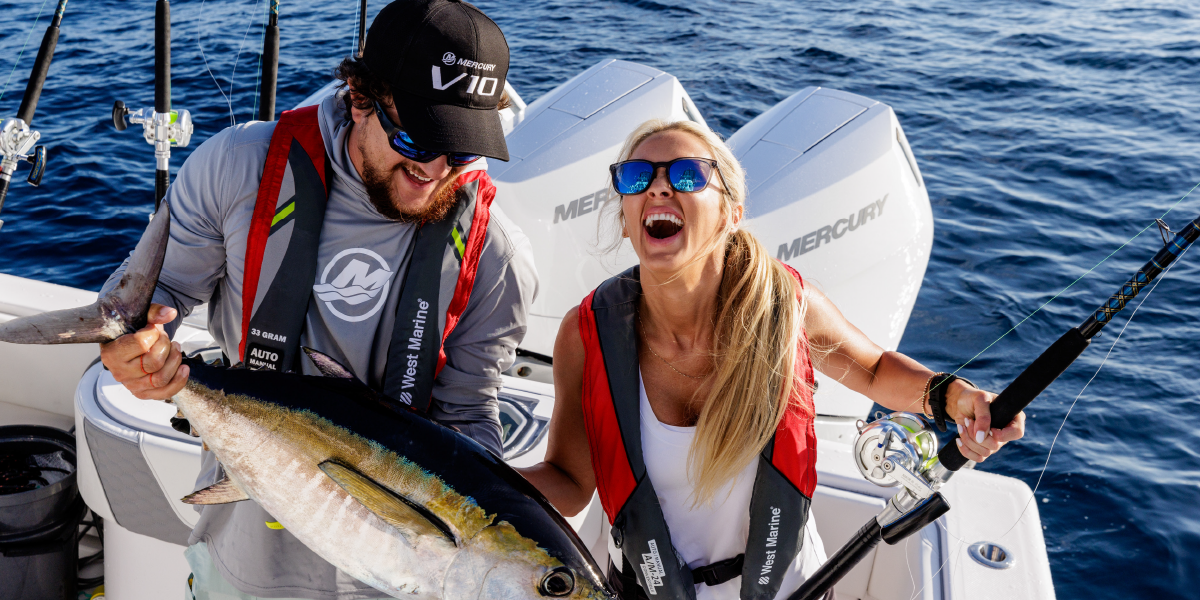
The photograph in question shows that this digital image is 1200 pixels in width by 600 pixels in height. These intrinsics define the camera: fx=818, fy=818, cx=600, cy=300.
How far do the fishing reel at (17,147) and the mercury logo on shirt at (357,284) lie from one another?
226cm

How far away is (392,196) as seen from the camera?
5.69 ft

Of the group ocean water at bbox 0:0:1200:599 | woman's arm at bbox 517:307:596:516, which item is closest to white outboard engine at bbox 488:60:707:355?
woman's arm at bbox 517:307:596:516

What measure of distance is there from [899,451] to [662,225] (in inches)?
31.1

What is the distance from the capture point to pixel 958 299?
639cm

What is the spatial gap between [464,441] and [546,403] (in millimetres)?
1335

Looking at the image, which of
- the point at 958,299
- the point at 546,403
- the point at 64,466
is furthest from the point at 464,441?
the point at 958,299

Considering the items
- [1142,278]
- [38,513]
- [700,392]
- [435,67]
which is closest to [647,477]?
[700,392]

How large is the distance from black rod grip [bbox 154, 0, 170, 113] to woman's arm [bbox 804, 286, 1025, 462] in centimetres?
284

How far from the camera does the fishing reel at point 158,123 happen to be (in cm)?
338

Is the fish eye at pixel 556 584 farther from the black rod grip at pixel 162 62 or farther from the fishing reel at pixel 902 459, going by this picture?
the black rod grip at pixel 162 62

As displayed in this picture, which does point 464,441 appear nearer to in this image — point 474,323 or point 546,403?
point 474,323

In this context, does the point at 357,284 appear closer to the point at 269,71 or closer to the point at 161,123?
the point at 161,123

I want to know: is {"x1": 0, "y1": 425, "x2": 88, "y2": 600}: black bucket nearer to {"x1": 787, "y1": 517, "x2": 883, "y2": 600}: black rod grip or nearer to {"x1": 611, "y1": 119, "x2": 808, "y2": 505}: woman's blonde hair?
{"x1": 611, "y1": 119, "x2": 808, "y2": 505}: woman's blonde hair

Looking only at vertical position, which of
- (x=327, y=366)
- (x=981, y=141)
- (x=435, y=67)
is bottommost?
(x=981, y=141)
